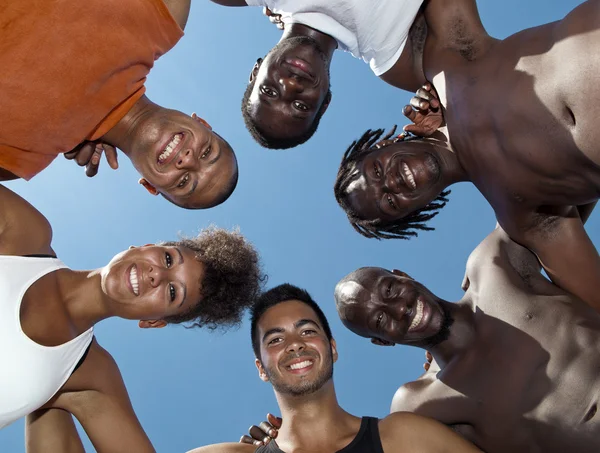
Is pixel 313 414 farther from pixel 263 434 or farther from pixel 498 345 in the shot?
pixel 498 345

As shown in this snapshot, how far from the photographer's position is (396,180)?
11.8 feet

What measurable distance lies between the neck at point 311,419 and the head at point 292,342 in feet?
0.22

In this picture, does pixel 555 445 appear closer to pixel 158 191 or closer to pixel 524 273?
pixel 524 273

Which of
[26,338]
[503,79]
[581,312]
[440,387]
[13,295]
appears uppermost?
[503,79]

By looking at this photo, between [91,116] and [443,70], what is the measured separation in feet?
6.02

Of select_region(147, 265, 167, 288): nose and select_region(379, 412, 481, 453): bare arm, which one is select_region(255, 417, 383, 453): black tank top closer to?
select_region(379, 412, 481, 453): bare arm

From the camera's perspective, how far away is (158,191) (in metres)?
3.25

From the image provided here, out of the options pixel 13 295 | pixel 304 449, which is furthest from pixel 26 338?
pixel 304 449

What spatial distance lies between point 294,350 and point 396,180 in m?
1.18

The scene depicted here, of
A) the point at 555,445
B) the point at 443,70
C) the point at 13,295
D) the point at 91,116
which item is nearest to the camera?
the point at 91,116

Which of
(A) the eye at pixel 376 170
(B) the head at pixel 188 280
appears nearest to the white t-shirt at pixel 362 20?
(A) the eye at pixel 376 170

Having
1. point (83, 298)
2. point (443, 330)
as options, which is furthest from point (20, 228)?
point (443, 330)

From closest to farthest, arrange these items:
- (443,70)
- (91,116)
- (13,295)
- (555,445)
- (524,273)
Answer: (91,116)
(13,295)
(443,70)
(555,445)
(524,273)

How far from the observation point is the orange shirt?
2240 millimetres
